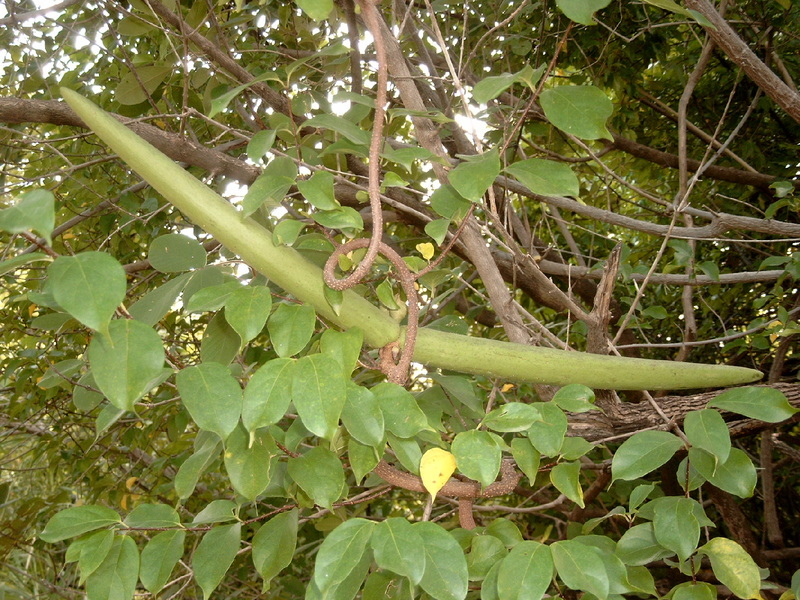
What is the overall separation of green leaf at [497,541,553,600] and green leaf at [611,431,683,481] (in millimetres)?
162

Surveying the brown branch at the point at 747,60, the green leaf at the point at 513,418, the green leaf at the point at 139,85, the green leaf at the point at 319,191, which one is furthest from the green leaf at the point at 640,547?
the green leaf at the point at 139,85

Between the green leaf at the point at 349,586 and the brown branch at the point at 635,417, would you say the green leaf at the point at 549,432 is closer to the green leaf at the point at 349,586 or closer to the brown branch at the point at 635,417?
the green leaf at the point at 349,586

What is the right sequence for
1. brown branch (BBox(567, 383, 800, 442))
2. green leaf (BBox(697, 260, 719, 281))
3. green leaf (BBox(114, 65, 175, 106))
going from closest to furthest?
1. brown branch (BBox(567, 383, 800, 442))
2. green leaf (BBox(114, 65, 175, 106))
3. green leaf (BBox(697, 260, 719, 281))

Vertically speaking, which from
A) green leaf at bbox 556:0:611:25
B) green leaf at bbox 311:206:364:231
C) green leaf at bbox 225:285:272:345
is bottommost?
green leaf at bbox 225:285:272:345

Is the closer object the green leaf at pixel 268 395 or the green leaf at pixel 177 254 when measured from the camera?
the green leaf at pixel 268 395

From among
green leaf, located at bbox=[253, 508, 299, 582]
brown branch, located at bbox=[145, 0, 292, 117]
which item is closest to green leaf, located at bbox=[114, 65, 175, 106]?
brown branch, located at bbox=[145, 0, 292, 117]

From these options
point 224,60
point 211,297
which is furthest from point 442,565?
point 224,60

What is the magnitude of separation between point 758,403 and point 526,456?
1.02 ft

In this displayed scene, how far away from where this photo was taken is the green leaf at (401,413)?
2.46 ft

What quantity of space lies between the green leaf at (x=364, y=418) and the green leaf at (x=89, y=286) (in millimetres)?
Result: 261

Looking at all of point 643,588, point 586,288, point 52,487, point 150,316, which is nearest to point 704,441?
point 643,588

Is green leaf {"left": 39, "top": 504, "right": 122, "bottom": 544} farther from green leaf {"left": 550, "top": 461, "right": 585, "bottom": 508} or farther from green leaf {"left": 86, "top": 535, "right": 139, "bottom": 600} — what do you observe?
green leaf {"left": 550, "top": 461, "right": 585, "bottom": 508}

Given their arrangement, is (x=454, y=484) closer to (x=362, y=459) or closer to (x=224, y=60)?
(x=362, y=459)

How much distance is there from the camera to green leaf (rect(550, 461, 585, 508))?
87 cm
